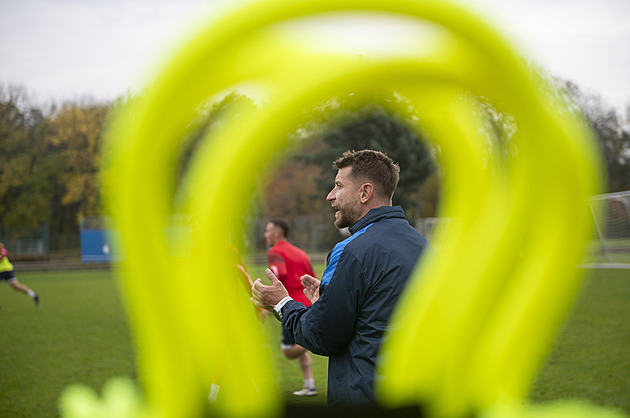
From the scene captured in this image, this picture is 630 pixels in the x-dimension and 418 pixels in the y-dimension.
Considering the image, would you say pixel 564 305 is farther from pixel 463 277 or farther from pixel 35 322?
pixel 35 322

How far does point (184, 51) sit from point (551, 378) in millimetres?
5880

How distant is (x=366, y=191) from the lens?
279 centimetres

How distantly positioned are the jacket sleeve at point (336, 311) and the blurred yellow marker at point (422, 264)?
0.21 meters

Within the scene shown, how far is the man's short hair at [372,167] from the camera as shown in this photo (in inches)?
110

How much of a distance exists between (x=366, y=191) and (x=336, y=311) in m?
0.62

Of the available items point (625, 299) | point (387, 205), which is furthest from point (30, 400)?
point (625, 299)

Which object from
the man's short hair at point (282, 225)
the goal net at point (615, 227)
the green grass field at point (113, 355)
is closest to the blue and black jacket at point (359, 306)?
the green grass field at point (113, 355)

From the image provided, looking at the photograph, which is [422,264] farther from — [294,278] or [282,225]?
[282,225]

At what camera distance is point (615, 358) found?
24.0 ft

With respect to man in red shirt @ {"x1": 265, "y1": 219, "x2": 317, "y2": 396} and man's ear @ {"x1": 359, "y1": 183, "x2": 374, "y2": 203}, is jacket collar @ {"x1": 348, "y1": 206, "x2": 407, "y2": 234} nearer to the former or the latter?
man's ear @ {"x1": 359, "y1": 183, "x2": 374, "y2": 203}

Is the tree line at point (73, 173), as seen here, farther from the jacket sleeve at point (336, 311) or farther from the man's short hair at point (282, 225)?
the jacket sleeve at point (336, 311)

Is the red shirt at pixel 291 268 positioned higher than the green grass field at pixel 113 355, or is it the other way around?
the red shirt at pixel 291 268

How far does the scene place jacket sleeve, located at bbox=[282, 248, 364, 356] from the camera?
2.52m

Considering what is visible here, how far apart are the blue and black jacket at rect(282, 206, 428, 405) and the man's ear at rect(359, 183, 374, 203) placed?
22cm
